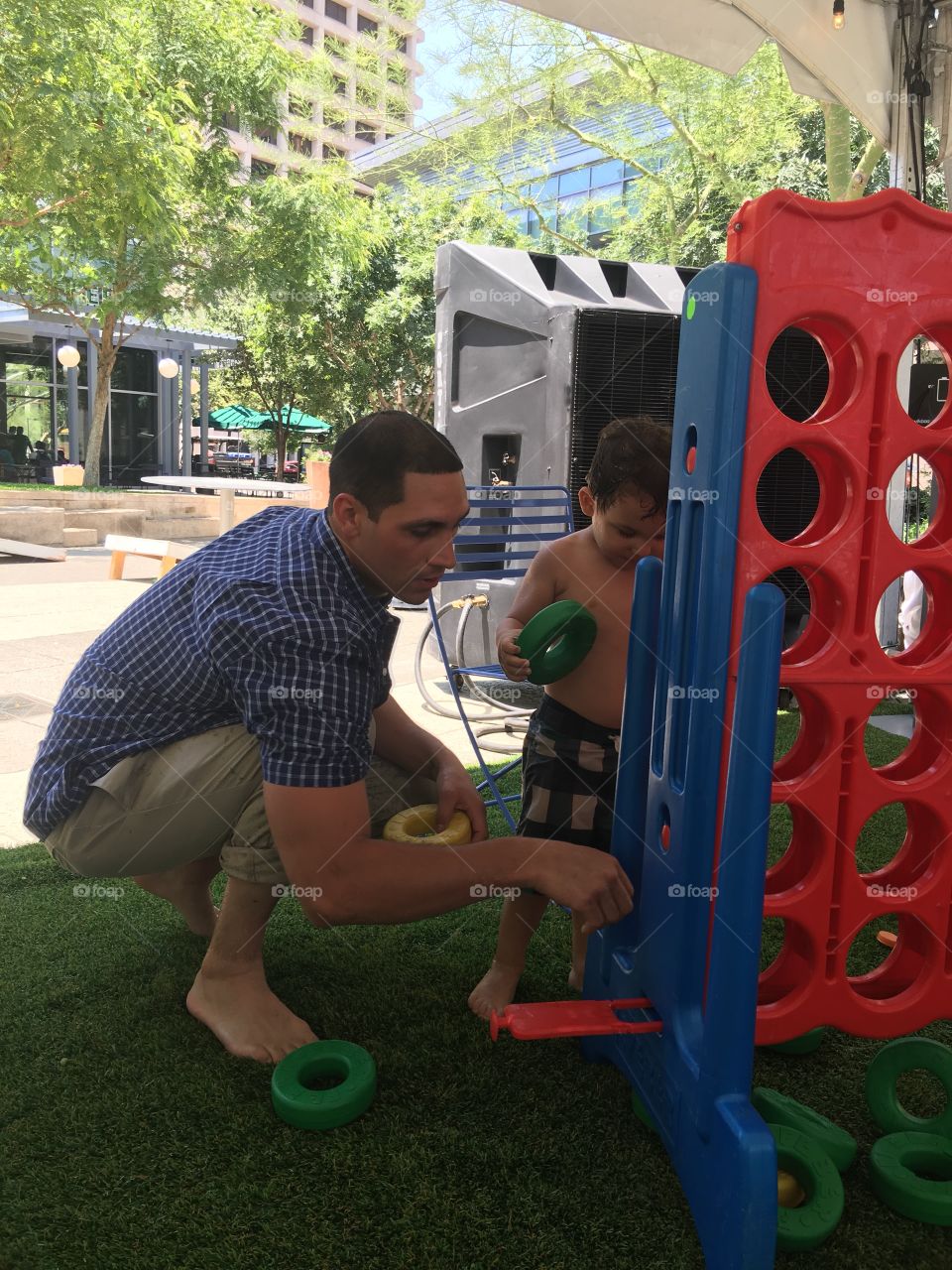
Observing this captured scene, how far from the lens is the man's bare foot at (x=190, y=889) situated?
2.30 metres

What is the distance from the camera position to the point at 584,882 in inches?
63.9

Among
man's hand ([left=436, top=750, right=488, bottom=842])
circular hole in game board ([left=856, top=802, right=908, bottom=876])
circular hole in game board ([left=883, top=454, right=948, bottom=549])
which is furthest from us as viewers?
circular hole in game board ([left=883, top=454, right=948, bottom=549])

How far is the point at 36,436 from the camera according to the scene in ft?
68.7

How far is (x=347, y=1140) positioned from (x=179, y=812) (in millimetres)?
685

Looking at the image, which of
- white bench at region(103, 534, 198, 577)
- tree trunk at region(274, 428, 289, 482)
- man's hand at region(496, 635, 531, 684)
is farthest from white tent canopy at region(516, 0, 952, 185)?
tree trunk at region(274, 428, 289, 482)

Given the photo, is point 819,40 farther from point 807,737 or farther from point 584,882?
point 584,882

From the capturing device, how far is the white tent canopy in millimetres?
5172

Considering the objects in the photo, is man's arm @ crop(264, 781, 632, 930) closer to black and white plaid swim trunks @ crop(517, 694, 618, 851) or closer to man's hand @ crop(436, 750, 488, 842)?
man's hand @ crop(436, 750, 488, 842)

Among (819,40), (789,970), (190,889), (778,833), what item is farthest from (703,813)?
(819,40)

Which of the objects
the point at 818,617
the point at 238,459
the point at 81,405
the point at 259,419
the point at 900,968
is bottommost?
the point at 900,968

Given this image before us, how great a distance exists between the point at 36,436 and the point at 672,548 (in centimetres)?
2199

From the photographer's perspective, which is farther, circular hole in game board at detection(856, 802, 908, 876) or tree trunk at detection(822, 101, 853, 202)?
tree trunk at detection(822, 101, 853, 202)

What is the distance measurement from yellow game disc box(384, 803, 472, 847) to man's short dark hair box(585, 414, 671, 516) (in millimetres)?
837

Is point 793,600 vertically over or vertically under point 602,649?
under
